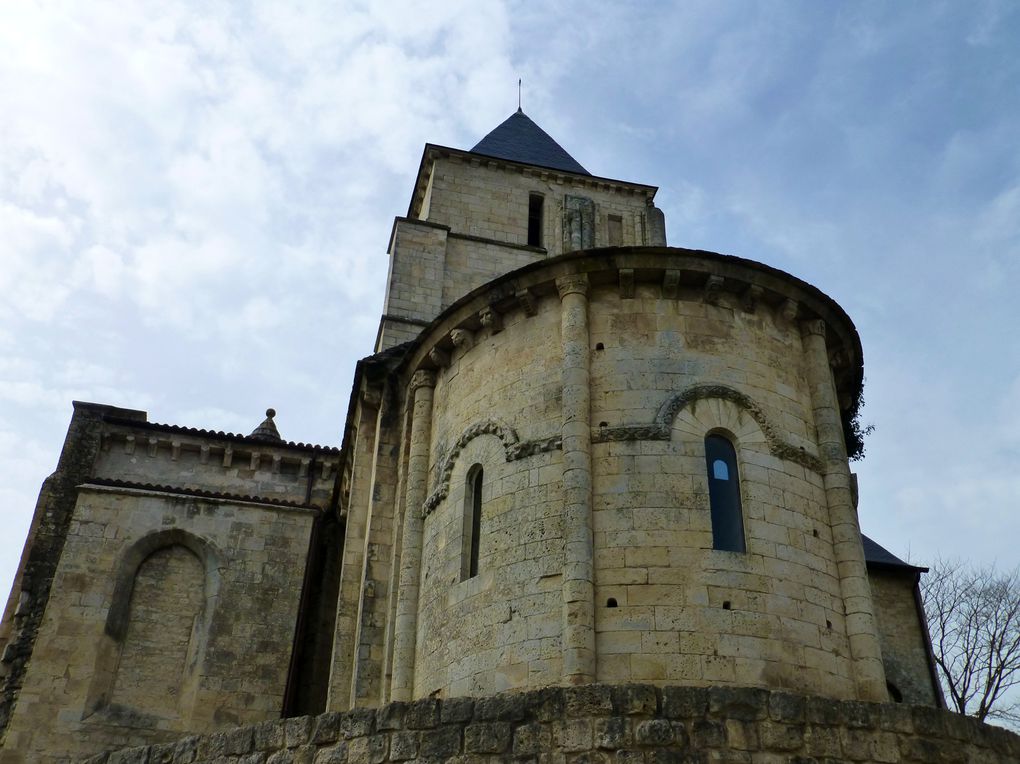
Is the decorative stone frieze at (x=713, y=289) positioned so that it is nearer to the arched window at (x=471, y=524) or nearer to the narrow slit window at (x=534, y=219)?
the arched window at (x=471, y=524)

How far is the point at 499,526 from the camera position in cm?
1030

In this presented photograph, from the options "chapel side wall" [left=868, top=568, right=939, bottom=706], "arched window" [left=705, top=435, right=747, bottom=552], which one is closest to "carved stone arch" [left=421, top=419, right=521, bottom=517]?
"arched window" [left=705, top=435, right=747, bottom=552]

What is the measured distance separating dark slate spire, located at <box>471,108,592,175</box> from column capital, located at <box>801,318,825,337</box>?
15.1 metres

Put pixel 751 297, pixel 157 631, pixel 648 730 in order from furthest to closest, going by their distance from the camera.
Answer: pixel 157 631 < pixel 751 297 < pixel 648 730

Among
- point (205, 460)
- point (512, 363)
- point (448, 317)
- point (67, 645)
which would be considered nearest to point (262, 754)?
point (512, 363)

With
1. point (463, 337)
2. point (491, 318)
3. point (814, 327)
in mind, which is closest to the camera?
point (814, 327)

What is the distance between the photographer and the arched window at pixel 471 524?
10.6 meters

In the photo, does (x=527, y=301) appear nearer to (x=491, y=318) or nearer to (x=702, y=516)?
(x=491, y=318)

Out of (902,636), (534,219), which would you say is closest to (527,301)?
(902,636)

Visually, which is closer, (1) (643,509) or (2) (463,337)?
(1) (643,509)

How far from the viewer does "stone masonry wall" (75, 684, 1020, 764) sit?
21.4 feet

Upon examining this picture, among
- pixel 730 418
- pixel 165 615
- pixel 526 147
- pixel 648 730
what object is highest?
pixel 526 147

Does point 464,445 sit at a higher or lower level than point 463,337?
lower

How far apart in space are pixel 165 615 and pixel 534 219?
13831 mm
